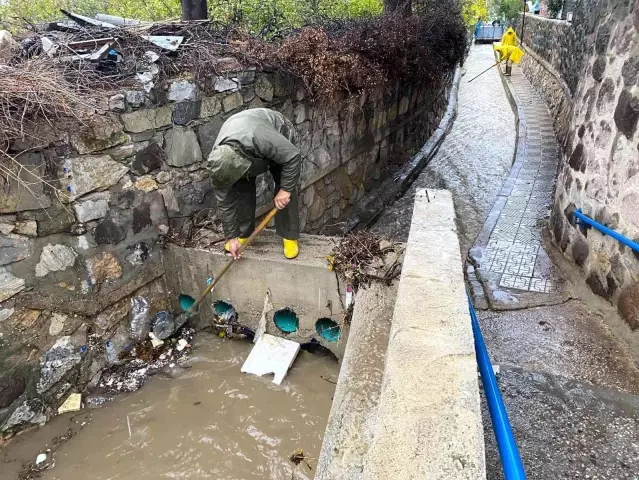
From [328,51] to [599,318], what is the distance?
138 inches

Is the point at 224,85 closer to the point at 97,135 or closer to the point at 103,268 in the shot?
the point at 97,135

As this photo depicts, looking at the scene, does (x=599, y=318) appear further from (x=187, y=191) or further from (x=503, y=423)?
(x=187, y=191)

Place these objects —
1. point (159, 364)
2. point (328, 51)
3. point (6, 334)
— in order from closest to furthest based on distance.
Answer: point (6, 334)
point (159, 364)
point (328, 51)

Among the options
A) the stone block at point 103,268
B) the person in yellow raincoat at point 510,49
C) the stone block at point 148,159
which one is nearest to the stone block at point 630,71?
the stone block at point 148,159

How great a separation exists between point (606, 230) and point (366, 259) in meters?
1.96

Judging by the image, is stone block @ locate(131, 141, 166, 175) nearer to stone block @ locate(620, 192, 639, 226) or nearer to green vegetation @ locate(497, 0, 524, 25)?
stone block @ locate(620, 192, 639, 226)

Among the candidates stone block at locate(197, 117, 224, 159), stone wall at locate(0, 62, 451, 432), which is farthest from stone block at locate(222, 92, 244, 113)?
stone block at locate(197, 117, 224, 159)

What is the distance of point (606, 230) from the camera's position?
3.62 meters

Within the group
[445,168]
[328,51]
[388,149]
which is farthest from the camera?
[445,168]

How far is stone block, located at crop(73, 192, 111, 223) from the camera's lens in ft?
9.98

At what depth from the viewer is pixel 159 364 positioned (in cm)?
355

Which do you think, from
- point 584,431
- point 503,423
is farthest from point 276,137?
point 584,431

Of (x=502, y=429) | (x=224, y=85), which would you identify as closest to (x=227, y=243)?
(x=224, y=85)

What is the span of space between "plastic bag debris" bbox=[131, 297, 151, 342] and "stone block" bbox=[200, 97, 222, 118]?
5.18 feet
